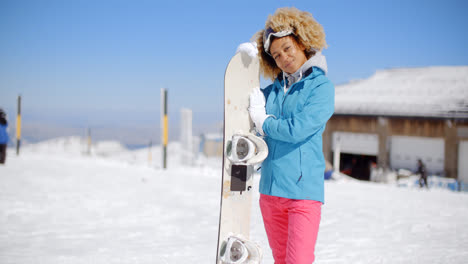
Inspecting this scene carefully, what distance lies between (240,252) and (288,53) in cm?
115

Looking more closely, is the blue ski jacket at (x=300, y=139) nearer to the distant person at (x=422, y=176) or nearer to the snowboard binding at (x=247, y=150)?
the snowboard binding at (x=247, y=150)

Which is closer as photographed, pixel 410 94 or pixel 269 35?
pixel 269 35

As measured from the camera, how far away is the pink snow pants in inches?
62.4

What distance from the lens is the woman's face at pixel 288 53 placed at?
1.76m

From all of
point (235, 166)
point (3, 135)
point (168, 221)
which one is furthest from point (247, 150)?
point (3, 135)

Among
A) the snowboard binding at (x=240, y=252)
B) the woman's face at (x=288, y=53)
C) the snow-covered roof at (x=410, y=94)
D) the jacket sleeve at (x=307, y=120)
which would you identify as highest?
the snow-covered roof at (x=410, y=94)

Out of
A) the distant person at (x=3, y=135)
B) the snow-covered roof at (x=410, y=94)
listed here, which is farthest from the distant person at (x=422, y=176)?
the distant person at (x=3, y=135)

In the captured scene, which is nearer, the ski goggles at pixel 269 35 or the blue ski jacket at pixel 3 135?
the ski goggles at pixel 269 35

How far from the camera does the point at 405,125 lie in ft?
41.4

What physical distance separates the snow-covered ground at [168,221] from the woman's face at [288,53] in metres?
1.86

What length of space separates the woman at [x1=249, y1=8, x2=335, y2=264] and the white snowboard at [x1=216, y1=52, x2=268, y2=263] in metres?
0.16

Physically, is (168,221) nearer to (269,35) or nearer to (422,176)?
(269,35)

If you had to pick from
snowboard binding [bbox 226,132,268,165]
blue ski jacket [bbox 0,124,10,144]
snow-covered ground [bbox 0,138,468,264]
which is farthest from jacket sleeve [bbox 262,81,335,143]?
blue ski jacket [bbox 0,124,10,144]

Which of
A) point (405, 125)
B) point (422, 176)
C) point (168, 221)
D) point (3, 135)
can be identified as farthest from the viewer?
point (405, 125)
